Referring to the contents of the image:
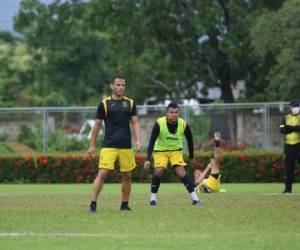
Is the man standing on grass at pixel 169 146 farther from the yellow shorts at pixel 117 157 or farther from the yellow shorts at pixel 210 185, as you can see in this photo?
the yellow shorts at pixel 210 185

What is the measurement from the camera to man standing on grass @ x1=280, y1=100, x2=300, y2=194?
19.9 m

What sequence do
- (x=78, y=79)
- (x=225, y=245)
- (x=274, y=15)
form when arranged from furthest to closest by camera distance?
(x=78, y=79)
(x=274, y=15)
(x=225, y=245)

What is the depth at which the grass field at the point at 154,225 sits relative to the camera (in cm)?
1055

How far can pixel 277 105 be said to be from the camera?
106 ft

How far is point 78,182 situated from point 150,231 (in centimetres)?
1873

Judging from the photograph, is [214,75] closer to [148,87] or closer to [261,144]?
[148,87]

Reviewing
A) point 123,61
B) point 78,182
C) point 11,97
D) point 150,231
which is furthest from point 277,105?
point 11,97

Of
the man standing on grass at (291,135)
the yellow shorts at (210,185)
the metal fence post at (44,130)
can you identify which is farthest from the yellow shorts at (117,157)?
the metal fence post at (44,130)

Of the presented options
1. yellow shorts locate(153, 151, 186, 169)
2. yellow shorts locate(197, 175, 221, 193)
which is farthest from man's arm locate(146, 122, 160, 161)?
yellow shorts locate(197, 175, 221, 193)

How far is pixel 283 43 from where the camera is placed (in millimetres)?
33500

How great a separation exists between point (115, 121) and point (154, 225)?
9.66 ft

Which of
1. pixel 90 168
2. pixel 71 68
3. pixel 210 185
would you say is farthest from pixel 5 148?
pixel 71 68

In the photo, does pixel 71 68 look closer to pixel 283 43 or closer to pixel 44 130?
pixel 44 130

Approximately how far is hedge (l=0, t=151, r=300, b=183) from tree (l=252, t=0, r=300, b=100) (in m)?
4.14
